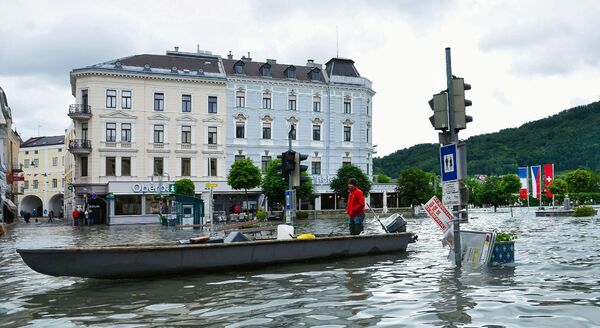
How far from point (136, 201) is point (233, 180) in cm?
869

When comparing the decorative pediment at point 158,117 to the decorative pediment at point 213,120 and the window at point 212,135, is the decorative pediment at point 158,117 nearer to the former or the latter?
the decorative pediment at point 213,120

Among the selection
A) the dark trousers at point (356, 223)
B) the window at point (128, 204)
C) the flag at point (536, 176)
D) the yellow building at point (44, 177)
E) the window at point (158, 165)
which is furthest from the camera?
the yellow building at point (44, 177)

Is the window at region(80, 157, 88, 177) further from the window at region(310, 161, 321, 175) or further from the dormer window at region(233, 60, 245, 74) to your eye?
the window at region(310, 161, 321, 175)

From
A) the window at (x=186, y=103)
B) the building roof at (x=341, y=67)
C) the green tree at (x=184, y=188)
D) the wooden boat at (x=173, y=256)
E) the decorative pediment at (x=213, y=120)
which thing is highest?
the building roof at (x=341, y=67)

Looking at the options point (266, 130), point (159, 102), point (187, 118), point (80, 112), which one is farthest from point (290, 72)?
point (80, 112)

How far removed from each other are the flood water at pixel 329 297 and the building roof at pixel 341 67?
4530 centimetres

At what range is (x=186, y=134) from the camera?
5050 cm

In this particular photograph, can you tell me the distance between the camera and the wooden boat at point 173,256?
9930 mm

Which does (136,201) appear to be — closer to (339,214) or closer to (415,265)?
(339,214)

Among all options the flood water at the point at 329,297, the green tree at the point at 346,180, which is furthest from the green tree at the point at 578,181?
the flood water at the point at 329,297

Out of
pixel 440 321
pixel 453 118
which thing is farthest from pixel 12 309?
pixel 453 118

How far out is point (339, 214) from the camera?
173 ft

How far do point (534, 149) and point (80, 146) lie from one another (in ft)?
306

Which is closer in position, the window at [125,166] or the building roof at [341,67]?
the window at [125,166]
